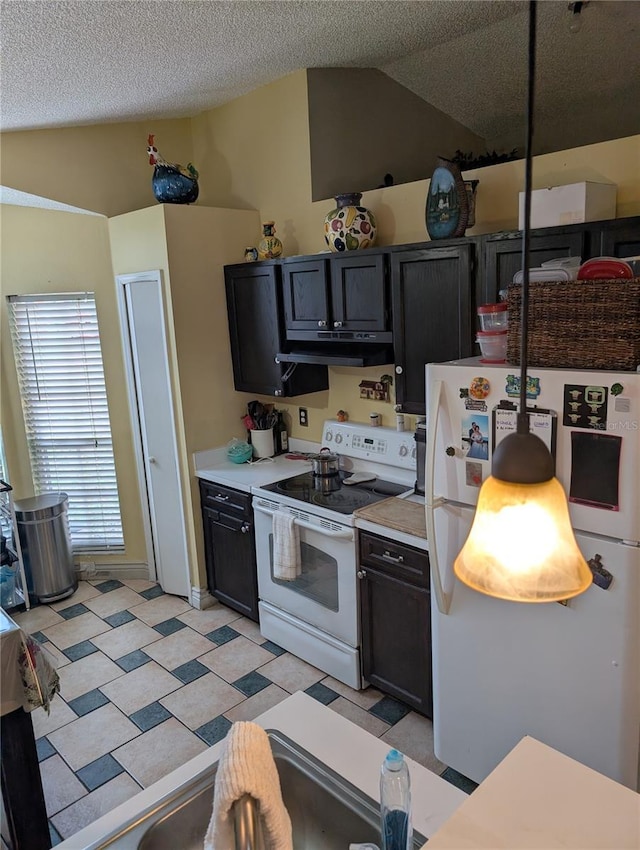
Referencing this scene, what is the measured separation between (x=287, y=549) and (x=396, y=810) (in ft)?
7.06

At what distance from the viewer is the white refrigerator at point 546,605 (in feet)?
6.34

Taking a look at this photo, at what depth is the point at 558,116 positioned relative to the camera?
4004 mm

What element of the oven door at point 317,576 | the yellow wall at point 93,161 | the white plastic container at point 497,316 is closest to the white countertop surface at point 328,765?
the oven door at point 317,576

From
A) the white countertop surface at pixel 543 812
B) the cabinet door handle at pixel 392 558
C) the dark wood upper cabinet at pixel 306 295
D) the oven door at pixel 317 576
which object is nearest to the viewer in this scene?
the white countertop surface at pixel 543 812

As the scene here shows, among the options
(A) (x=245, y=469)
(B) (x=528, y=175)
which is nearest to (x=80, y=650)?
(A) (x=245, y=469)

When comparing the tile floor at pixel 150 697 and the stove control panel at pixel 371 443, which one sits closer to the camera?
the tile floor at pixel 150 697

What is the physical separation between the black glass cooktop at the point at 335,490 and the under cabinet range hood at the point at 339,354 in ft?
2.16

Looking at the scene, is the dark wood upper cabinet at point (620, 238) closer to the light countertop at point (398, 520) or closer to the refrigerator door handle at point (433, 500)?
the refrigerator door handle at point (433, 500)

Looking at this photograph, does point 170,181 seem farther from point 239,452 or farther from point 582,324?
point 582,324

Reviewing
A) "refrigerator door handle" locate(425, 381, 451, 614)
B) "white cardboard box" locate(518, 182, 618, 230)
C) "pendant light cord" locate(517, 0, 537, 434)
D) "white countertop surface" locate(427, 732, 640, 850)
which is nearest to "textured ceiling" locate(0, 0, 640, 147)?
"white cardboard box" locate(518, 182, 618, 230)

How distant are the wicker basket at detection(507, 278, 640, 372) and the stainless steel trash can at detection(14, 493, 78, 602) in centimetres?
341

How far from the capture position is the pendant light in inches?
36.0

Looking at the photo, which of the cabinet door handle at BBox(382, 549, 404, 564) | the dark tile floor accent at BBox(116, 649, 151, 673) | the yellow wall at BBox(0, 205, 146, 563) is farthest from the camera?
the yellow wall at BBox(0, 205, 146, 563)

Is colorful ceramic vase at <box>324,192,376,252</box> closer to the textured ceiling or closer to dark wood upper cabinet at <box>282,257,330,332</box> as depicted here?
dark wood upper cabinet at <box>282,257,330,332</box>
